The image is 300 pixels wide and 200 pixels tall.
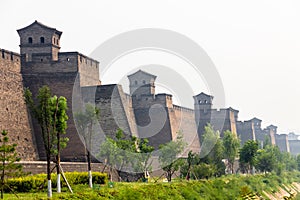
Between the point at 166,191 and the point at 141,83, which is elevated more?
the point at 141,83

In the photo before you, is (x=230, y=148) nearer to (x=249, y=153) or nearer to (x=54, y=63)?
(x=249, y=153)

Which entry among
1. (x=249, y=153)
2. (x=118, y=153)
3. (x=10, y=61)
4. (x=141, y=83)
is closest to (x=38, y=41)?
(x=10, y=61)

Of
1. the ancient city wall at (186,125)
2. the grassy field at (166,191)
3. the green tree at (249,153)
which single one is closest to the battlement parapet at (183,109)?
the ancient city wall at (186,125)

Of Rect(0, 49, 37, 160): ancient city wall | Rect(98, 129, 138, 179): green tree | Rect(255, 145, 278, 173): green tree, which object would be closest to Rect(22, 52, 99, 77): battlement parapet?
Rect(0, 49, 37, 160): ancient city wall

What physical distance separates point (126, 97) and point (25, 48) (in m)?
6.03

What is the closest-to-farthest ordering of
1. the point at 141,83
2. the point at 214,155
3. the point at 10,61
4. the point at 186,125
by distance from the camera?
the point at 10,61
the point at 214,155
the point at 186,125
the point at 141,83

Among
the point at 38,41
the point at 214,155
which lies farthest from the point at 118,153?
the point at 214,155

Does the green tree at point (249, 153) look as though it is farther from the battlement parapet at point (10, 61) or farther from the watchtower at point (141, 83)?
the battlement parapet at point (10, 61)

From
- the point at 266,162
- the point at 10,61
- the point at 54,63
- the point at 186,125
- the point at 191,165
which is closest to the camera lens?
the point at 10,61

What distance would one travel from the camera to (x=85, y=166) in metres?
17.7

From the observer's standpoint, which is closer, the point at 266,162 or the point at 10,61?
the point at 10,61

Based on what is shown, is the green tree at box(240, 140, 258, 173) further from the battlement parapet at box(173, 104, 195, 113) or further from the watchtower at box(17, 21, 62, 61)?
the watchtower at box(17, 21, 62, 61)

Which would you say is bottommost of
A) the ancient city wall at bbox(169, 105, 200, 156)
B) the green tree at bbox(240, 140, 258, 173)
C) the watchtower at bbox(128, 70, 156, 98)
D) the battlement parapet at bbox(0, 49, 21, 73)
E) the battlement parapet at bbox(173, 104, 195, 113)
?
the green tree at bbox(240, 140, 258, 173)

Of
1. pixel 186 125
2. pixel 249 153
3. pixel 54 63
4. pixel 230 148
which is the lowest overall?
pixel 249 153
